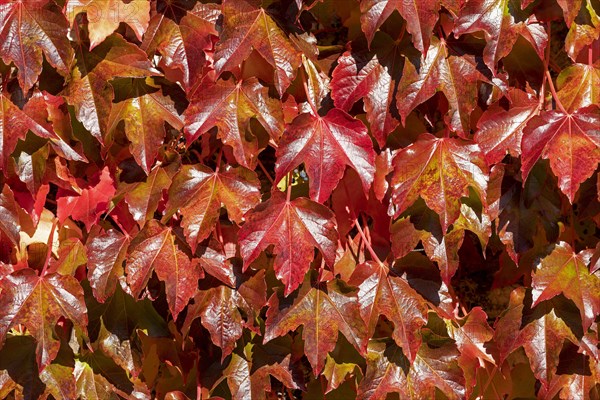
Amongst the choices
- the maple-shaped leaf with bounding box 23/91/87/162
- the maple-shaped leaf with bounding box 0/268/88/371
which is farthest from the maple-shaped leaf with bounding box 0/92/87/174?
the maple-shaped leaf with bounding box 0/268/88/371

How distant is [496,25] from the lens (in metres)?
1.93

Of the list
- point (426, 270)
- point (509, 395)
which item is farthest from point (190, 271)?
point (509, 395)

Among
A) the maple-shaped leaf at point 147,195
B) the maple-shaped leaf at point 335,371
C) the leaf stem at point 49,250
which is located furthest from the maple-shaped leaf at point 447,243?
the leaf stem at point 49,250

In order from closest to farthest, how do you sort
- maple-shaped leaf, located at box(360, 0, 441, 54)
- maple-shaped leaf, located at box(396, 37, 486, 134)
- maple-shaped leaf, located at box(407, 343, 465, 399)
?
maple-shaped leaf, located at box(360, 0, 441, 54) → maple-shaped leaf, located at box(396, 37, 486, 134) → maple-shaped leaf, located at box(407, 343, 465, 399)

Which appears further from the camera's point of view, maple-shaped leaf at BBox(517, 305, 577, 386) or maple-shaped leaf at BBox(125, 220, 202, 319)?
maple-shaped leaf at BBox(517, 305, 577, 386)

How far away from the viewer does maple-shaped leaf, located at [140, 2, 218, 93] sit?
6.42 ft

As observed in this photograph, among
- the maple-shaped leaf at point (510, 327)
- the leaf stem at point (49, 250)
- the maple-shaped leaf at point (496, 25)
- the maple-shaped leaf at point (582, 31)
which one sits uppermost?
the maple-shaped leaf at point (496, 25)

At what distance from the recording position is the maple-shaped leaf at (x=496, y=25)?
1920mm

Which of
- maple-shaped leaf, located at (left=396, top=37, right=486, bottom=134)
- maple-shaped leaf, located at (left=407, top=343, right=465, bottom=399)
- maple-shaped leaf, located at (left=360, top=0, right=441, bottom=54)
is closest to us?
maple-shaped leaf, located at (left=360, top=0, right=441, bottom=54)

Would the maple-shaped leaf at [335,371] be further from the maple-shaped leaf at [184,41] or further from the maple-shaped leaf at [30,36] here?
the maple-shaped leaf at [30,36]

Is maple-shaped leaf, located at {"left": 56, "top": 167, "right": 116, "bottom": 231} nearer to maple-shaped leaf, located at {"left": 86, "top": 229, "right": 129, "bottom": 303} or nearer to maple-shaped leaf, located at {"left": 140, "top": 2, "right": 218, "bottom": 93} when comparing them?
maple-shaped leaf, located at {"left": 86, "top": 229, "right": 129, "bottom": 303}

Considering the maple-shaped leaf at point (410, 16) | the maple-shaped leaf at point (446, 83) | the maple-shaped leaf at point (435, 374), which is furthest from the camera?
the maple-shaped leaf at point (435, 374)

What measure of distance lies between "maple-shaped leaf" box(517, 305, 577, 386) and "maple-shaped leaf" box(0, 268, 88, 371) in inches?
40.5

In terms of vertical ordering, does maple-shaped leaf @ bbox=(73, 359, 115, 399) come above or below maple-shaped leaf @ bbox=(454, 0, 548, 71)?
below
